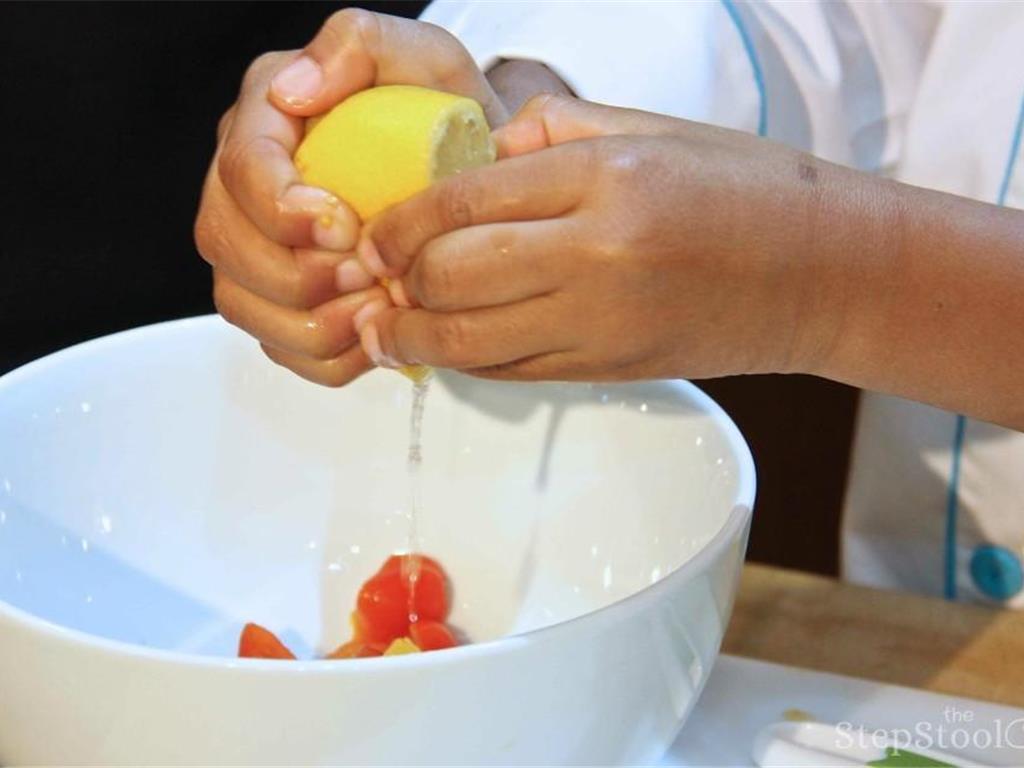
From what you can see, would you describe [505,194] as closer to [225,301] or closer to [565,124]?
[565,124]

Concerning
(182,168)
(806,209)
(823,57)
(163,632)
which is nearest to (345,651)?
(163,632)

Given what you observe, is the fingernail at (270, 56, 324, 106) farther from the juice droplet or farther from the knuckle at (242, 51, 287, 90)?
the juice droplet

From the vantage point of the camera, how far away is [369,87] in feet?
1.99

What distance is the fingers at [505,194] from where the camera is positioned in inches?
19.0

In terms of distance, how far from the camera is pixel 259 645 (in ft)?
2.07

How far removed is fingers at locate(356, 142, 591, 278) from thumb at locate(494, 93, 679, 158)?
62 millimetres

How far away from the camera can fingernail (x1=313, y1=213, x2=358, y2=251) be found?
1.78ft

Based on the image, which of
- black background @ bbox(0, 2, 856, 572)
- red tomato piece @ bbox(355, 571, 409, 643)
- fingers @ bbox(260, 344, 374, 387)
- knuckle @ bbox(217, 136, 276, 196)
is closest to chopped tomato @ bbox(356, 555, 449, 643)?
red tomato piece @ bbox(355, 571, 409, 643)

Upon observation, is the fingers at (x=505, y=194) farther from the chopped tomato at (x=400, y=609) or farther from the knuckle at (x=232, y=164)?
the chopped tomato at (x=400, y=609)

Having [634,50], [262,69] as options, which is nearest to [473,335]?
[262,69]

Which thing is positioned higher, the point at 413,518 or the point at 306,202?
the point at 306,202

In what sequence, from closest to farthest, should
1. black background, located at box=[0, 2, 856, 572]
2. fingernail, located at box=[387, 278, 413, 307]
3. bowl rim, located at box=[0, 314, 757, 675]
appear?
bowl rim, located at box=[0, 314, 757, 675]
fingernail, located at box=[387, 278, 413, 307]
black background, located at box=[0, 2, 856, 572]

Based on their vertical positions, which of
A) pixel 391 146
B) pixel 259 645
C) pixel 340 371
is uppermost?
pixel 391 146

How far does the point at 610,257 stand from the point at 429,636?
259 millimetres
